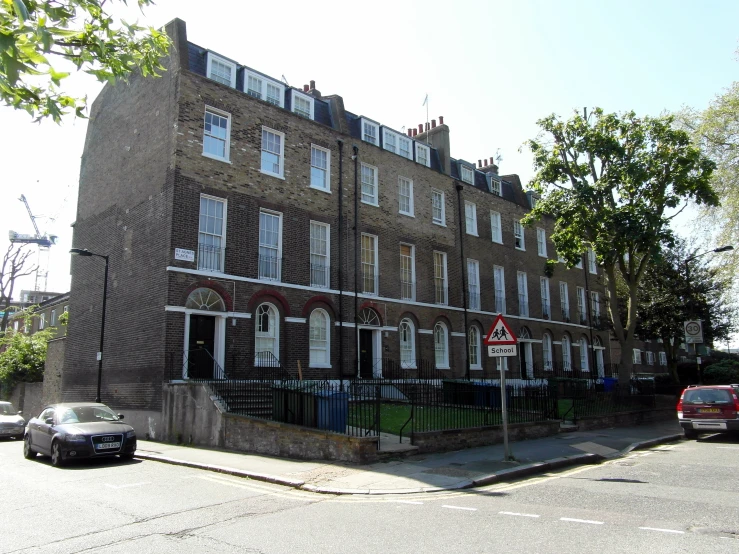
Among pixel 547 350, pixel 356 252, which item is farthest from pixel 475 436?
pixel 547 350

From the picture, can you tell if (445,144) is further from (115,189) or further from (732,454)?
(732,454)

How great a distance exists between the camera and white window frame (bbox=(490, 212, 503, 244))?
31.9 m

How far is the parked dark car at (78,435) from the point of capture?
13047 mm

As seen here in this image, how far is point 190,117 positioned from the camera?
18.9m

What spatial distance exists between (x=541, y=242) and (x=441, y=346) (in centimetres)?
1324

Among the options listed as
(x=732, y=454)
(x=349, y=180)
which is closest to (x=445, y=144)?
(x=349, y=180)

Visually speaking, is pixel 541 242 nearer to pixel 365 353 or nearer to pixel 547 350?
pixel 547 350

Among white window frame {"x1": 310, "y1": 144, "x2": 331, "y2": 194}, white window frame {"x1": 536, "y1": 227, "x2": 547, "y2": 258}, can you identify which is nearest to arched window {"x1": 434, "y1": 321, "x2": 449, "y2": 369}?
white window frame {"x1": 310, "y1": 144, "x2": 331, "y2": 194}

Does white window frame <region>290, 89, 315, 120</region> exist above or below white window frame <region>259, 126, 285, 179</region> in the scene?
above

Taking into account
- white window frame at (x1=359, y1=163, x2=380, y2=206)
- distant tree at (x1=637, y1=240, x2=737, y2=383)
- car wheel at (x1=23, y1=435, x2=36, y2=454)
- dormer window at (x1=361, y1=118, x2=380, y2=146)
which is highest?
dormer window at (x1=361, y1=118, x2=380, y2=146)

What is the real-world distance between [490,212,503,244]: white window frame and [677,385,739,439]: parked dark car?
1553 cm

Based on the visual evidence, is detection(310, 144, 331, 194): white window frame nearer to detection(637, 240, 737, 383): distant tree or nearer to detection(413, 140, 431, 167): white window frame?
detection(413, 140, 431, 167): white window frame

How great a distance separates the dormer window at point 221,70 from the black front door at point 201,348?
8.66 metres

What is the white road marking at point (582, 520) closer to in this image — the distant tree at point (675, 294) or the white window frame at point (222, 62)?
the white window frame at point (222, 62)
